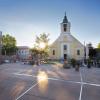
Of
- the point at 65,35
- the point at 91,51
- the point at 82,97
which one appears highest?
the point at 65,35

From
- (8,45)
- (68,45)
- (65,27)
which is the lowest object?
(68,45)

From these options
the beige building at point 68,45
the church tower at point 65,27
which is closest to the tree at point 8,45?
the beige building at point 68,45

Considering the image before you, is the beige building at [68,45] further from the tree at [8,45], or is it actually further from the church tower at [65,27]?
the tree at [8,45]

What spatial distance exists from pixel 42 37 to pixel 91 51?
66.5 feet

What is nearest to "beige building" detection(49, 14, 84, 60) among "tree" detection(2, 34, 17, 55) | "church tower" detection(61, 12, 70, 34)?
"church tower" detection(61, 12, 70, 34)

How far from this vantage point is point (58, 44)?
66.2 meters

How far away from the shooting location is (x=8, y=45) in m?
90.2

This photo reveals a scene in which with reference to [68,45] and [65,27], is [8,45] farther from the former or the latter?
[68,45]

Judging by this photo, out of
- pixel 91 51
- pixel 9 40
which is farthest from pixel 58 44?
pixel 9 40

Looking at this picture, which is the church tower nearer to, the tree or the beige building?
the beige building

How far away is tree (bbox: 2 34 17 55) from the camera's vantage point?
89.0m

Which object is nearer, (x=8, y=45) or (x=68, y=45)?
(x=68, y=45)

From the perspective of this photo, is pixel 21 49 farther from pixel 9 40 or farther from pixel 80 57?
pixel 80 57

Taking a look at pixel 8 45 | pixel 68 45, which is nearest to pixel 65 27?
pixel 68 45
